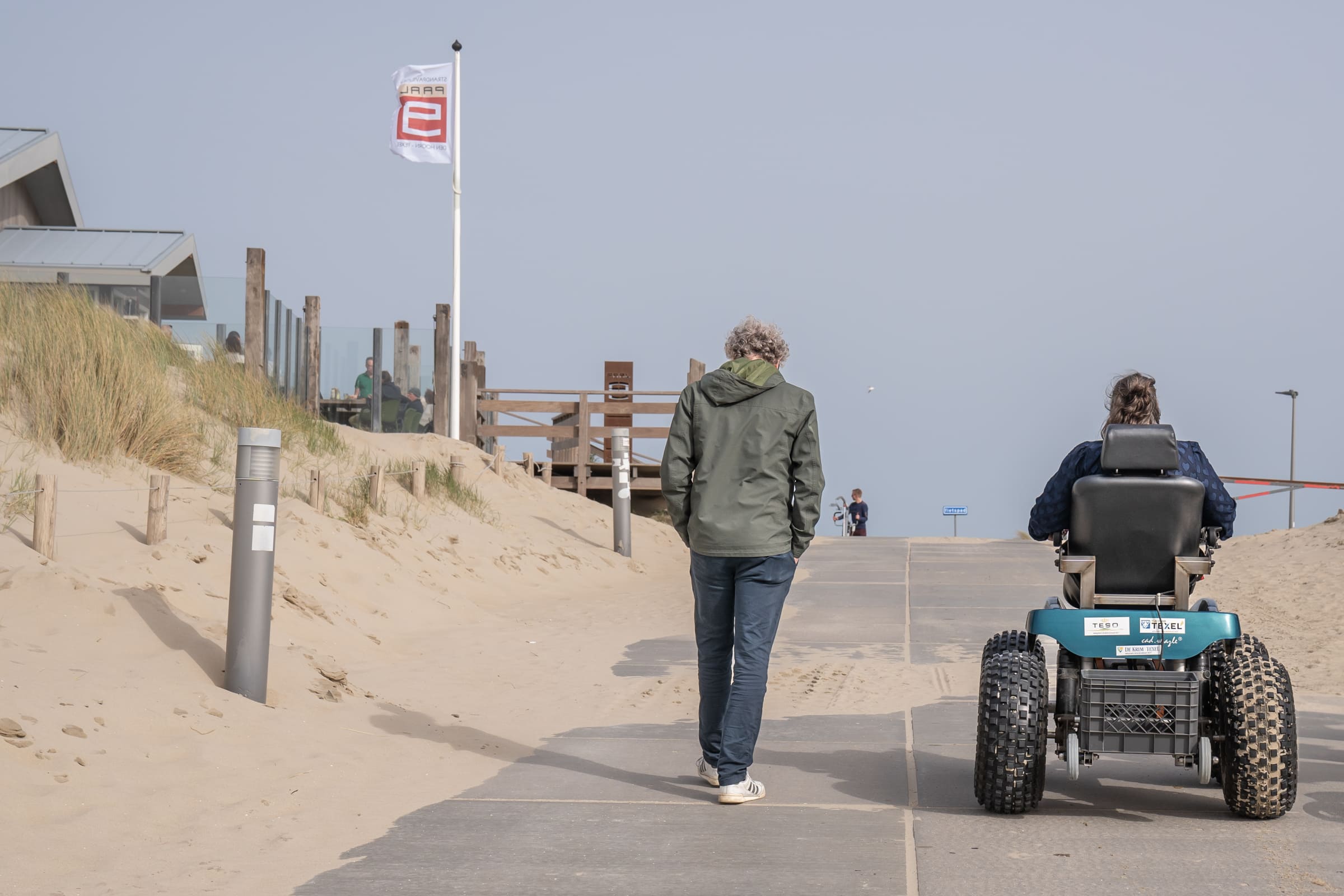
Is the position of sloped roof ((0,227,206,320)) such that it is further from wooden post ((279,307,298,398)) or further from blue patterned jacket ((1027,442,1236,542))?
blue patterned jacket ((1027,442,1236,542))

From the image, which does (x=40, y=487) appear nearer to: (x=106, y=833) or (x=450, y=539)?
(x=106, y=833)

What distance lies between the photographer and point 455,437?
22453mm

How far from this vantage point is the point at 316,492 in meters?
12.3

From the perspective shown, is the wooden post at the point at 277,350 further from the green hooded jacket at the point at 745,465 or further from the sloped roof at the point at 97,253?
the green hooded jacket at the point at 745,465

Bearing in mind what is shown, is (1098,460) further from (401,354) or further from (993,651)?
(401,354)

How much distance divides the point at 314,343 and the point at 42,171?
41.2 feet

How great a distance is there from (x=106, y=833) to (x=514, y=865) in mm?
1444

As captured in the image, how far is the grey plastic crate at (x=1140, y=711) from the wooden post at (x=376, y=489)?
9.55 meters

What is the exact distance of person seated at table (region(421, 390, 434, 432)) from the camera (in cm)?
2366

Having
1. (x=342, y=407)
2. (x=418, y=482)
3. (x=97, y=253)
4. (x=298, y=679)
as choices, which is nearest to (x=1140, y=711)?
(x=298, y=679)

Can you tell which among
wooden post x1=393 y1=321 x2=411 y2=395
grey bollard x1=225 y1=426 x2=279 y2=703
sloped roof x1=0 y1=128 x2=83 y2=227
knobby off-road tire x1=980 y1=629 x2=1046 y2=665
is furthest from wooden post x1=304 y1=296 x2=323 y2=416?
knobby off-road tire x1=980 y1=629 x2=1046 y2=665

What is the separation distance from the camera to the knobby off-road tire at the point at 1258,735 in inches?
193

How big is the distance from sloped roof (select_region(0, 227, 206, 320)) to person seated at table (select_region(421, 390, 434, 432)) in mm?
4688

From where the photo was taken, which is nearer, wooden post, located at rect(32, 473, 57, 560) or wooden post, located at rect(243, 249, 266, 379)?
wooden post, located at rect(32, 473, 57, 560)
